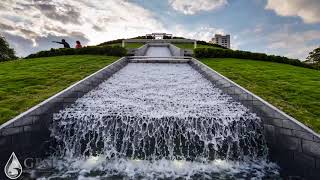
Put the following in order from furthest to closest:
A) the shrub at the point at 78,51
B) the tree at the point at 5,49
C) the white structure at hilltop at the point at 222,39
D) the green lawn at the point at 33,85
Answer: the white structure at hilltop at the point at 222,39 → the tree at the point at 5,49 → the shrub at the point at 78,51 → the green lawn at the point at 33,85

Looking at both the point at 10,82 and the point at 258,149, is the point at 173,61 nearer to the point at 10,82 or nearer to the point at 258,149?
→ the point at 10,82

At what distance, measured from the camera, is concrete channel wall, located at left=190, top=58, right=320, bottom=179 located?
6907 mm

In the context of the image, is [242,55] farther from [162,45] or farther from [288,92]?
[162,45]

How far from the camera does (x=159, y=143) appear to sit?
28.2 feet

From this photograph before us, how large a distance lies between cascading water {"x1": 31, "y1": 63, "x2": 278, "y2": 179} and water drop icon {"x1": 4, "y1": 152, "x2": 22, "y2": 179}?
640mm

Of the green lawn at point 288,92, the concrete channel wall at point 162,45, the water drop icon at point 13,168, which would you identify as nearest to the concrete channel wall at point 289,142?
the green lawn at point 288,92

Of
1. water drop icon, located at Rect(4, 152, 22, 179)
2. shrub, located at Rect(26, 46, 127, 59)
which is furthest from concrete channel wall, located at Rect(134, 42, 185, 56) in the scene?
water drop icon, located at Rect(4, 152, 22, 179)

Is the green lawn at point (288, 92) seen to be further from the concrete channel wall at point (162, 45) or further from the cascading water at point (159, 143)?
the concrete channel wall at point (162, 45)

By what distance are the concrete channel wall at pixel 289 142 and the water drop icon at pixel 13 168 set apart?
649 centimetres

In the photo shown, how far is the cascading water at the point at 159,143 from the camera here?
24.9 feet

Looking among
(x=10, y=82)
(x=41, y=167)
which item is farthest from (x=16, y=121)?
(x=10, y=82)

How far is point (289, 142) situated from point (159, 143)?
344 centimetres

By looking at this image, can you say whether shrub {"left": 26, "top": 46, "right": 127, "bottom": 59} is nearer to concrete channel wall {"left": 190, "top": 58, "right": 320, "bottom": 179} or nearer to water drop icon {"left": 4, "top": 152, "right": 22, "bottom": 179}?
concrete channel wall {"left": 190, "top": 58, "right": 320, "bottom": 179}

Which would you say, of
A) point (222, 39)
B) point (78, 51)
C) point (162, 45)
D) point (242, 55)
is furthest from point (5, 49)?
point (222, 39)
